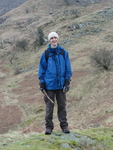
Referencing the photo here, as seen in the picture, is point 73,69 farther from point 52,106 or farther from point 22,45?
point 22,45

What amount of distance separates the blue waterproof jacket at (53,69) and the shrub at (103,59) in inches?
835

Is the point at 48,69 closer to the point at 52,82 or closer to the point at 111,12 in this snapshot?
the point at 52,82

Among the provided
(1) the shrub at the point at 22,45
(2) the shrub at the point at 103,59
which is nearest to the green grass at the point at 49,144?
(2) the shrub at the point at 103,59

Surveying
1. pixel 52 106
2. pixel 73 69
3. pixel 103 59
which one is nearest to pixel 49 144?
pixel 52 106

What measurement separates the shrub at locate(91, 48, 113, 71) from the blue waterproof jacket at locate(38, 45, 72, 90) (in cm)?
2120

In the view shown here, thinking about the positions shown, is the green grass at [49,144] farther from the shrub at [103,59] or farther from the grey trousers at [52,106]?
the shrub at [103,59]

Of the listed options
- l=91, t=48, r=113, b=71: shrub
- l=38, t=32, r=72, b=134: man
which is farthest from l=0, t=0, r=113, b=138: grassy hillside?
l=38, t=32, r=72, b=134: man

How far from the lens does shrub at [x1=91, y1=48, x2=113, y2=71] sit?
26.7 metres

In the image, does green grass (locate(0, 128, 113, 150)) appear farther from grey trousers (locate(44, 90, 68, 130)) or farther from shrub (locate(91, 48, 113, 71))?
shrub (locate(91, 48, 113, 71))

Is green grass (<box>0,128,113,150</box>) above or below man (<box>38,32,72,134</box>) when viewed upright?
below

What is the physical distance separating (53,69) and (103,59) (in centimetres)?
2154

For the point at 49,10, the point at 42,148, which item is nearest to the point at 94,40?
the point at 42,148

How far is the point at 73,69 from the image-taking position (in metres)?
38.1

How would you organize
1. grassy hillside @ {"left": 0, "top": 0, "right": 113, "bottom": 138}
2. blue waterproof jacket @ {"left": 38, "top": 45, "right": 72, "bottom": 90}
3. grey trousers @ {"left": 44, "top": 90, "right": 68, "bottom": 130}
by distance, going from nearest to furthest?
blue waterproof jacket @ {"left": 38, "top": 45, "right": 72, "bottom": 90}
grey trousers @ {"left": 44, "top": 90, "right": 68, "bottom": 130}
grassy hillside @ {"left": 0, "top": 0, "right": 113, "bottom": 138}
